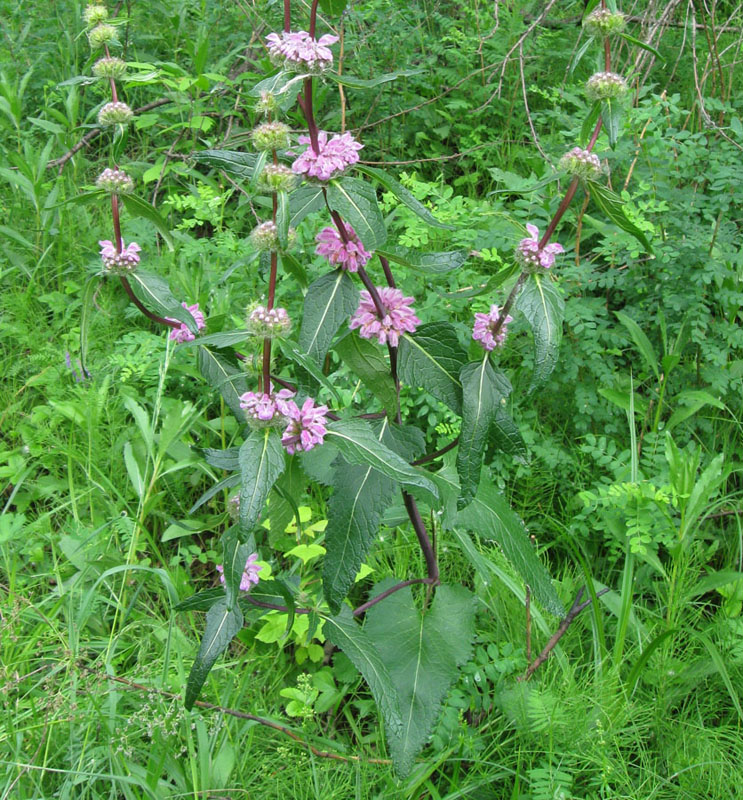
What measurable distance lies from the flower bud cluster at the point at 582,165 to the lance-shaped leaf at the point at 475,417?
15.4 inches

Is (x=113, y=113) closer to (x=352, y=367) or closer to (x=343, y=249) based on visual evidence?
(x=343, y=249)

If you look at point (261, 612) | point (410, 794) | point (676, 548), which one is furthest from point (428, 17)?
point (410, 794)

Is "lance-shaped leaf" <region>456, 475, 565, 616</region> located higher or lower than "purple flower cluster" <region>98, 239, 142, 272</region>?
lower

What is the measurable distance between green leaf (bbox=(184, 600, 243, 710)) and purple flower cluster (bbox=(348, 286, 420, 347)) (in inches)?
24.0

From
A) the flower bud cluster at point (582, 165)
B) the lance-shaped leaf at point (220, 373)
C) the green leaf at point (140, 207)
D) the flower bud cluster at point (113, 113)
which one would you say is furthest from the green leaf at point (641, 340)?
the flower bud cluster at point (113, 113)

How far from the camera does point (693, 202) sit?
2.63 meters

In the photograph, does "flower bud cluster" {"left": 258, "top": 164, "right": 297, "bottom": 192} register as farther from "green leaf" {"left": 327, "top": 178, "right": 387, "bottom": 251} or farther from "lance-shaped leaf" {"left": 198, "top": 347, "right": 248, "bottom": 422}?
"lance-shaped leaf" {"left": 198, "top": 347, "right": 248, "bottom": 422}

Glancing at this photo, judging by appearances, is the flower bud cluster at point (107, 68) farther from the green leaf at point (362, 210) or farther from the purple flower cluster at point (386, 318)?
the purple flower cluster at point (386, 318)

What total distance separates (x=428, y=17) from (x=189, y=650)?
11.6 ft

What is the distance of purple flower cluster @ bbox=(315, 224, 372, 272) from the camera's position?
55.1 inches

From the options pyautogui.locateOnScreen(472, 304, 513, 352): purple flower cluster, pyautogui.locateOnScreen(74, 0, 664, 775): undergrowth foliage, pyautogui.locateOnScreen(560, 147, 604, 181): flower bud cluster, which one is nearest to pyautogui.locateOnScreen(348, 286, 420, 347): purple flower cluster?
pyautogui.locateOnScreen(74, 0, 664, 775): undergrowth foliage

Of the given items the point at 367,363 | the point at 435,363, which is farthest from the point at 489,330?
the point at 367,363

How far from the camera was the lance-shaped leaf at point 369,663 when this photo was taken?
1.51 meters

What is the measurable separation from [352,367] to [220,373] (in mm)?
275
